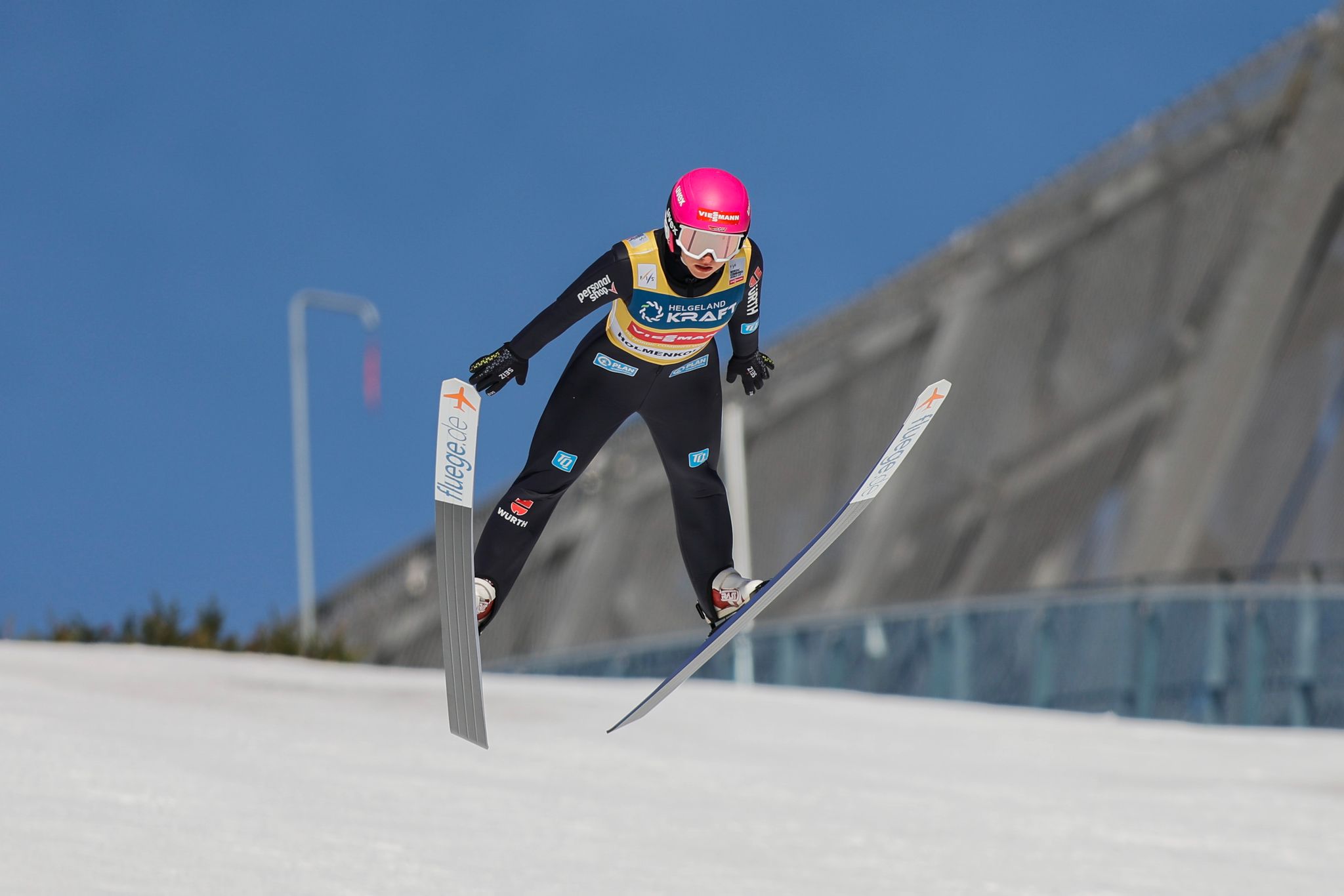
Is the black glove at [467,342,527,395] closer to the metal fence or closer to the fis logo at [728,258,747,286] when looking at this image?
the fis logo at [728,258,747,286]

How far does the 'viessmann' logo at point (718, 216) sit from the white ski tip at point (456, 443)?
62 centimetres

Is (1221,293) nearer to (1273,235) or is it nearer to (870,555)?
(1273,235)

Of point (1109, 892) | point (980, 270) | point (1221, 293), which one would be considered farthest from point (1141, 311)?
point (1109, 892)

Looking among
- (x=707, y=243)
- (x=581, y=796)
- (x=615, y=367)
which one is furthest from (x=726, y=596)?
(x=581, y=796)

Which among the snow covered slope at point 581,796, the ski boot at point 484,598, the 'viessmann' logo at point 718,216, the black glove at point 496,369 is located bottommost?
the snow covered slope at point 581,796

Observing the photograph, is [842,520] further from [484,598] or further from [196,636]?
[196,636]

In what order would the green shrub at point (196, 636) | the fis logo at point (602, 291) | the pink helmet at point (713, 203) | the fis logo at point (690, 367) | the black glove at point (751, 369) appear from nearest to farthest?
the pink helmet at point (713, 203) < the fis logo at point (602, 291) < the fis logo at point (690, 367) < the black glove at point (751, 369) < the green shrub at point (196, 636)

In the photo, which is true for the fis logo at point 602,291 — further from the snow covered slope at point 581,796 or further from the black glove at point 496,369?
the snow covered slope at point 581,796

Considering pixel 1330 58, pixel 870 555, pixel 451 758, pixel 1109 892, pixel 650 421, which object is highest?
pixel 1330 58

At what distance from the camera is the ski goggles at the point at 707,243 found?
359cm

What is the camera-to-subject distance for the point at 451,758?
897 cm

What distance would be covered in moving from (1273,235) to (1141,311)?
2.55m

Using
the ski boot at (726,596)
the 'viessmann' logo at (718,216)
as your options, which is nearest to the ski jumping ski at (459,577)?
the ski boot at (726,596)

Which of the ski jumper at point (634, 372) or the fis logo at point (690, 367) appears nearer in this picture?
the ski jumper at point (634, 372)
